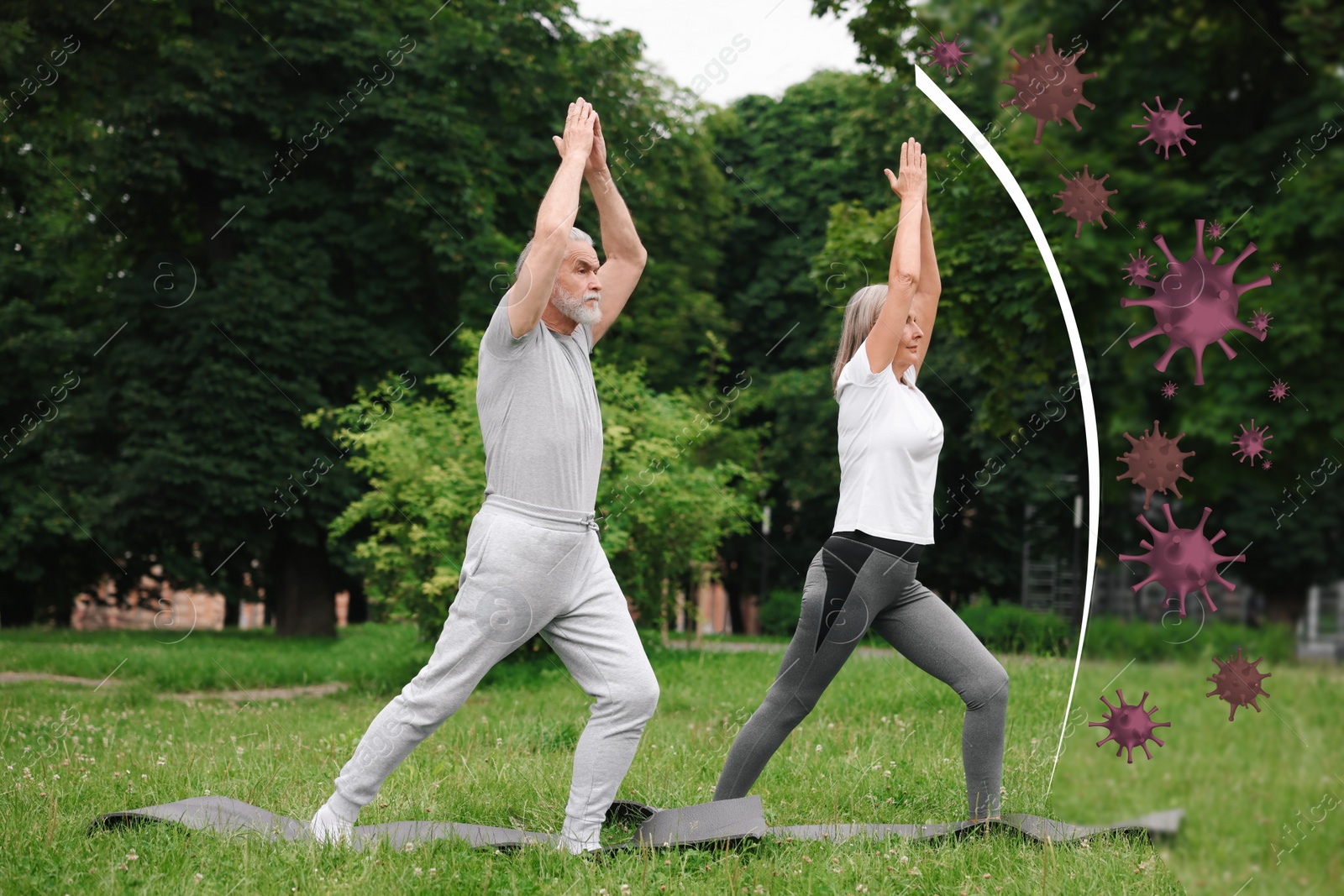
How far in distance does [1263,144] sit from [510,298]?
2.83m

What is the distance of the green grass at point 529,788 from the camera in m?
3.23

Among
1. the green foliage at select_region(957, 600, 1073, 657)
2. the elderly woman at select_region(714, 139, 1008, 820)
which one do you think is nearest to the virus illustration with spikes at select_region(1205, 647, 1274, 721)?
the elderly woman at select_region(714, 139, 1008, 820)

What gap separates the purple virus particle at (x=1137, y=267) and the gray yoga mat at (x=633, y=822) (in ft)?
9.81

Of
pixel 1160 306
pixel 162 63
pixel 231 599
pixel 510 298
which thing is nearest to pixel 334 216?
pixel 162 63

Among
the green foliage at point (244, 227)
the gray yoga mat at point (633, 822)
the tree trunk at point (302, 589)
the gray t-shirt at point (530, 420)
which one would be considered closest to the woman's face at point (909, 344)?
the gray t-shirt at point (530, 420)

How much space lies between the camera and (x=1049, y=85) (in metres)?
0.89

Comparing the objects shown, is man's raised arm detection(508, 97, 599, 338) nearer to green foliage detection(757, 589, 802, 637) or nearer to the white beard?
the white beard

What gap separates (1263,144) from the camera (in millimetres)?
737

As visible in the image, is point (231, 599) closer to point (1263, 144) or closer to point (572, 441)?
point (572, 441)

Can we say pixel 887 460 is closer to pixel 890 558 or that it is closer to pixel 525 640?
pixel 890 558

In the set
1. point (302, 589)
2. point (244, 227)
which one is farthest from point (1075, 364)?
point (302, 589)

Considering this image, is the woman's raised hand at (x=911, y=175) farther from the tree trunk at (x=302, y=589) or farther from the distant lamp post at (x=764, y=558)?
the distant lamp post at (x=764, y=558)

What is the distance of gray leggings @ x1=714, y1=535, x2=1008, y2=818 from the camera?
3.76 meters

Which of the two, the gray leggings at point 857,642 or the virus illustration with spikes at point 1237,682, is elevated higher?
the virus illustration with spikes at point 1237,682
